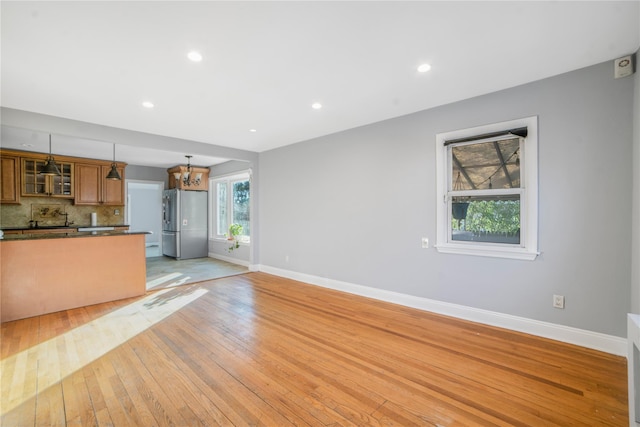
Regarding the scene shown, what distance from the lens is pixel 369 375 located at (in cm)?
222

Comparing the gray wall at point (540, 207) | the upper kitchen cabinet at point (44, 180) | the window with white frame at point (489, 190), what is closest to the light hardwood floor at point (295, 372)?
the gray wall at point (540, 207)

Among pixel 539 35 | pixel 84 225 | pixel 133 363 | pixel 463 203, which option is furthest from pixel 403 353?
pixel 84 225

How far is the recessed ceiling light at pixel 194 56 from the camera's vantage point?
2.33m

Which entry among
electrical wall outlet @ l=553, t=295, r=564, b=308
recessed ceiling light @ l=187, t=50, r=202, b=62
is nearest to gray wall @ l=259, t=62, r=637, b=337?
electrical wall outlet @ l=553, t=295, r=564, b=308

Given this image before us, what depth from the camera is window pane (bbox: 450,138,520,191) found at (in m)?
3.07

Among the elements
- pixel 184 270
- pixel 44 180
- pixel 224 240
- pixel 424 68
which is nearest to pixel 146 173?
pixel 44 180

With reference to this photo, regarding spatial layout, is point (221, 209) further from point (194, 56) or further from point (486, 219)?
point (486, 219)

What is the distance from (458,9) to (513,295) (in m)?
2.73

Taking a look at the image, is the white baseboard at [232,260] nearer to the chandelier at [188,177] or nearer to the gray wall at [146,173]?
the chandelier at [188,177]

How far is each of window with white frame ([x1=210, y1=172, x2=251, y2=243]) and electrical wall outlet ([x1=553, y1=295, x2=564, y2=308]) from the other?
18.3 ft

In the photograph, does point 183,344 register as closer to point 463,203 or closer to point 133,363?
point 133,363

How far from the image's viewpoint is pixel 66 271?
12.5 feet

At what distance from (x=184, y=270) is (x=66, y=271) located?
2.47 metres

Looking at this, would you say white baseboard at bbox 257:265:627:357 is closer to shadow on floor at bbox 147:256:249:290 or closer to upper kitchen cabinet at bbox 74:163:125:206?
shadow on floor at bbox 147:256:249:290
